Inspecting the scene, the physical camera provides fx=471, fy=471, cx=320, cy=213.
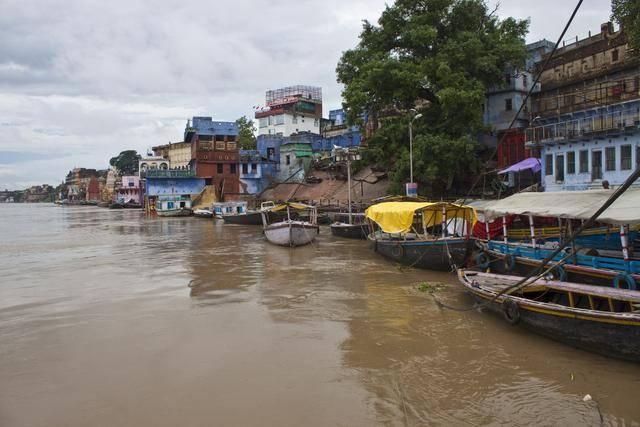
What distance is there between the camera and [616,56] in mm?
29234

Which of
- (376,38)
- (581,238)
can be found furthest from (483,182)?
(581,238)

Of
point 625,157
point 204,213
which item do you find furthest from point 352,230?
point 204,213

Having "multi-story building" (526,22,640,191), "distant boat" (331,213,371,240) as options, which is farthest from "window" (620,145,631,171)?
"distant boat" (331,213,371,240)

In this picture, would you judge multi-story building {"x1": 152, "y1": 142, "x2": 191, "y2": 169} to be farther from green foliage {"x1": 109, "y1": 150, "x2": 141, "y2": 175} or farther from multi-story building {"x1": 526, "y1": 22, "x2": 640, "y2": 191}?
multi-story building {"x1": 526, "y1": 22, "x2": 640, "y2": 191}

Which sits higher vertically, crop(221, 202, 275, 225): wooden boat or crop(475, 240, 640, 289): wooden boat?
crop(221, 202, 275, 225): wooden boat

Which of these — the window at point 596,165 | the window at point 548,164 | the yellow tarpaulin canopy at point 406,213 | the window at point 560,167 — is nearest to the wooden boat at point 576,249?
the yellow tarpaulin canopy at point 406,213

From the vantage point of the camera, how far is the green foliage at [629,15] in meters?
14.0

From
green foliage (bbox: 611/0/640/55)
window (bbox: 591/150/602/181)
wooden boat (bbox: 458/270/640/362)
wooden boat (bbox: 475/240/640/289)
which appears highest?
green foliage (bbox: 611/0/640/55)

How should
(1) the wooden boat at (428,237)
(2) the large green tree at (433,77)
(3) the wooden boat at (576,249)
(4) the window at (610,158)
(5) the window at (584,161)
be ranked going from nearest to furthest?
1. (3) the wooden boat at (576,249)
2. (1) the wooden boat at (428,237)
3. (4) the window at (610,158)
4. (5) the window at (584,161)
5. (2) the large green tree at (433,77)

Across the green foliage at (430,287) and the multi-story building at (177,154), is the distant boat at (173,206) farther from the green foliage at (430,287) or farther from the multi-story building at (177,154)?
the green foliage at (430,287)

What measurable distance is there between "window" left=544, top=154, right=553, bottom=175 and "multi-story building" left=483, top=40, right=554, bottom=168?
18.0ft

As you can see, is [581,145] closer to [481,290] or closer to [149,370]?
[481,290]

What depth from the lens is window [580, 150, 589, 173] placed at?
2257cm

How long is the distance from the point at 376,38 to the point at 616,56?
589 inches
